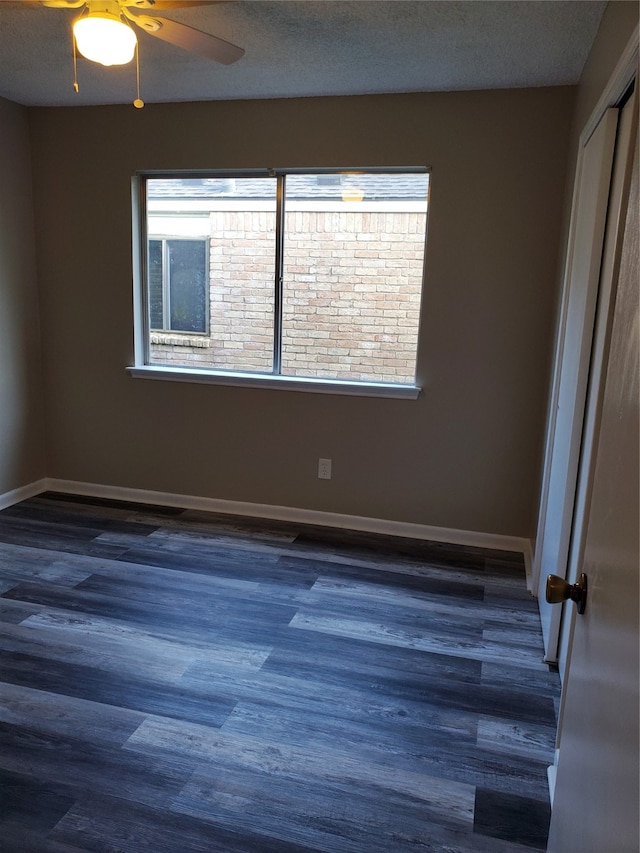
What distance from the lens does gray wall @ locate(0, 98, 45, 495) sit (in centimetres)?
362

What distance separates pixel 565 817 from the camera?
1059 millimetres

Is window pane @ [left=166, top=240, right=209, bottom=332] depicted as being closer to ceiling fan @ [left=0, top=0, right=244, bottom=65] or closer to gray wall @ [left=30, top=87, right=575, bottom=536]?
gray wall @ [left=30, top=87, right=575, bottom=536]

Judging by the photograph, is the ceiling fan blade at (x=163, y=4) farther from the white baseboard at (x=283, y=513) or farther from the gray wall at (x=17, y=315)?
the white baseboard at (x=283, y=513)

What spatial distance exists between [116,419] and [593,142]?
309cm

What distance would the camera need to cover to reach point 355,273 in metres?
3.45

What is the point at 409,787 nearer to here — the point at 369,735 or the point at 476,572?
the point at 369,735

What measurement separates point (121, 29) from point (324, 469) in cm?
243

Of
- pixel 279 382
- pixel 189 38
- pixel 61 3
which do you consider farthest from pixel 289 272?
pixel 61 3

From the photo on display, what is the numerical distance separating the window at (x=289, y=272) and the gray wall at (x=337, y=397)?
13 centimetres

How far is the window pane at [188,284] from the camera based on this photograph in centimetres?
369

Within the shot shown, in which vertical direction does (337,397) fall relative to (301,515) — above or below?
above

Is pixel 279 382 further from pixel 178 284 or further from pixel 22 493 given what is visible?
pixel 22 493

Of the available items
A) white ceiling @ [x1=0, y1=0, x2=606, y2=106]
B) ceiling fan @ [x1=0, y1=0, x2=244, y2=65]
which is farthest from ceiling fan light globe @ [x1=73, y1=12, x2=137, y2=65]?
white ceiling @ [x1=0, y1=0, x2=606, y2=106]

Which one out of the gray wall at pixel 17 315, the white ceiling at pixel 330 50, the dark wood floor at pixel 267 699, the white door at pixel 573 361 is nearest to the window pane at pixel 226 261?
the white ceiling at pixel 330 50
